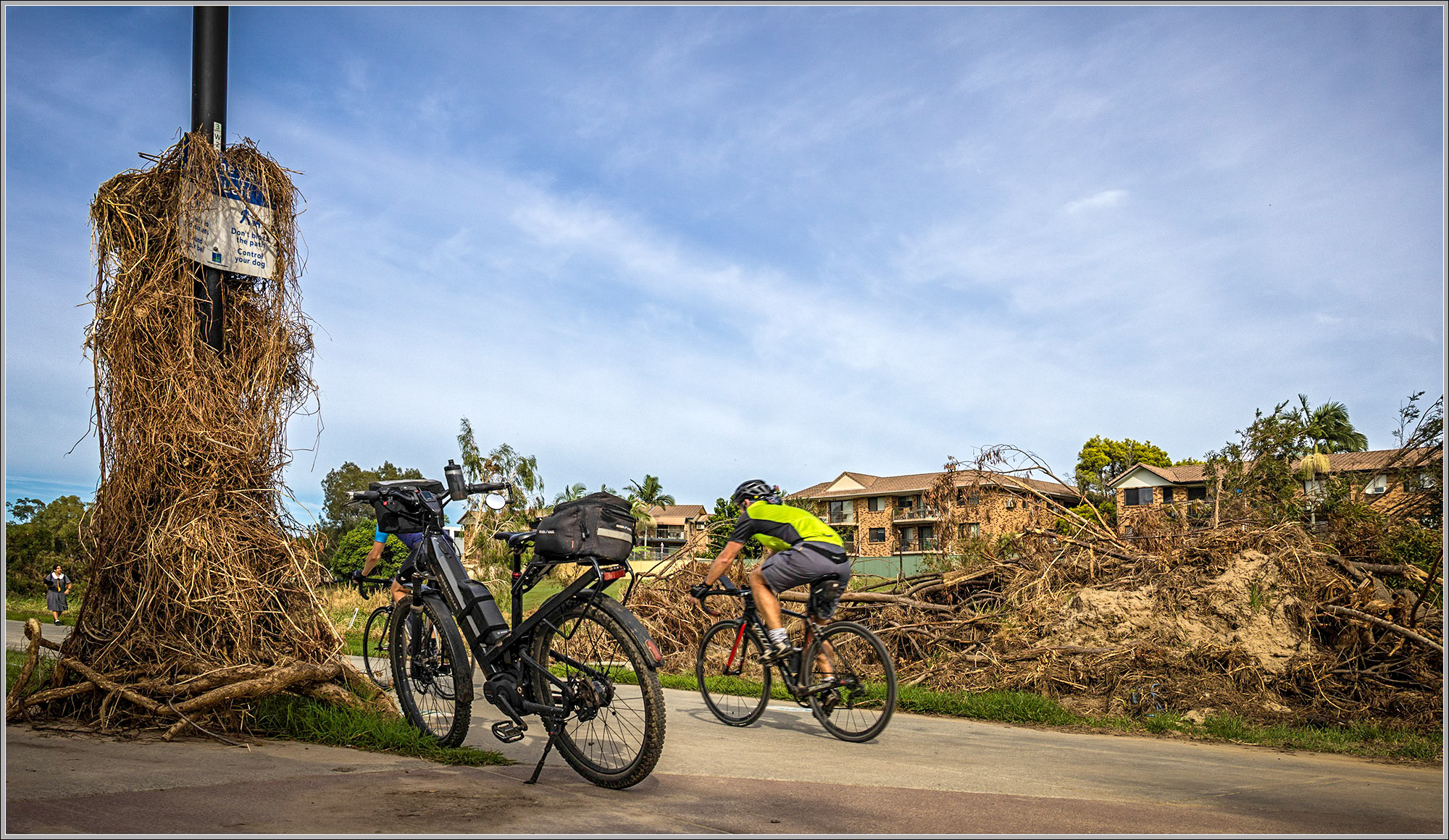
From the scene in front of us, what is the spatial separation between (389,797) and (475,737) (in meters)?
1.85

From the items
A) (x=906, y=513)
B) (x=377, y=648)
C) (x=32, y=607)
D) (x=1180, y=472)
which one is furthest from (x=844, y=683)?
(x=906, y=513)

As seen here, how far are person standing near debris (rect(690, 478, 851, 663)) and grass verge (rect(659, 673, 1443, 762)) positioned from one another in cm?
76

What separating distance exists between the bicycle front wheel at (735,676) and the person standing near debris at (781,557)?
0.30 meters

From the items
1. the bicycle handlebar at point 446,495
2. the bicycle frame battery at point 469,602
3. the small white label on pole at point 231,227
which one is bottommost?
the bicycle frame battery at point 469,602

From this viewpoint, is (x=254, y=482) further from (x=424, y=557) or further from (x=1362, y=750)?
(x=1362, y=750)

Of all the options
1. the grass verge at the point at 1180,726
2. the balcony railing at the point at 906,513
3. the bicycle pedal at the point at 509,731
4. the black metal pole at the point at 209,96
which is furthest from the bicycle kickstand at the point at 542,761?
the balcony railing at the point at 906,513

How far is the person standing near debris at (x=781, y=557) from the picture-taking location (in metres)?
6.98

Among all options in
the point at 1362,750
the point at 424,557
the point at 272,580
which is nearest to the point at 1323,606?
the point at 1362,750

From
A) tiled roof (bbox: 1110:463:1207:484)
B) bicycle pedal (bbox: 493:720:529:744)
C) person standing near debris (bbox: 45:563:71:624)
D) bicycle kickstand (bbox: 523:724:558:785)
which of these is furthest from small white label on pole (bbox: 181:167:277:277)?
tiled roof (bbox: 1110:463:1207:484)

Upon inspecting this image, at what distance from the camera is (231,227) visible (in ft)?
20.7

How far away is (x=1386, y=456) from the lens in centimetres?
922

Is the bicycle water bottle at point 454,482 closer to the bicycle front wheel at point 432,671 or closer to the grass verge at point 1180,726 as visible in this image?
the bicycle front wheel at point 432,671

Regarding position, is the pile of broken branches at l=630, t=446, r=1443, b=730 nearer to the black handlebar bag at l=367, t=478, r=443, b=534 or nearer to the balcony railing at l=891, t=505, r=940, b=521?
the black handlebar bag at l=367, t=478, r=443, b=534

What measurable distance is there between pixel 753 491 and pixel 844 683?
157 cm
